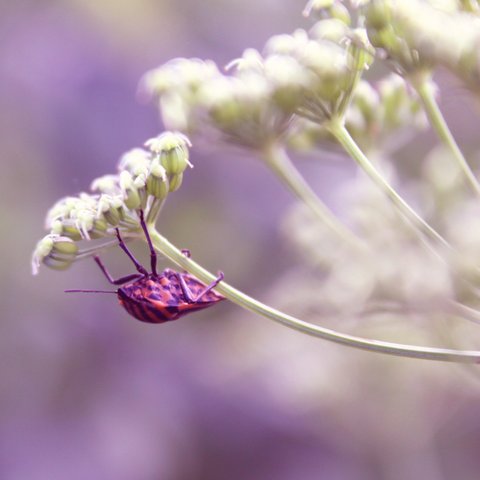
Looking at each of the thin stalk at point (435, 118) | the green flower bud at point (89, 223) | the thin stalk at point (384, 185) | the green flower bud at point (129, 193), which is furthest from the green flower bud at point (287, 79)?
the green flower bud at point (89, 223)

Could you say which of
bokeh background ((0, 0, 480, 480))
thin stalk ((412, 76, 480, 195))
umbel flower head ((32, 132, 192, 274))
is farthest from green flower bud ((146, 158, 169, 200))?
bokeh background ((0, 0, 480, 480))

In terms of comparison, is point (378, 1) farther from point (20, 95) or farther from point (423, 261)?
point (20, 95)

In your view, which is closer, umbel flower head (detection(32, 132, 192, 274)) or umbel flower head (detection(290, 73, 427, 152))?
umbel flower head (detection(32, 132, 192, 274))

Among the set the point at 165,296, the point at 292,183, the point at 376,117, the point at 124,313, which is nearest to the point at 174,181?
the point at 165,296

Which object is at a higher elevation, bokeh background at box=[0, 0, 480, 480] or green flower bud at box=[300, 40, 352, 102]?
bokeh background at box=[0, 0, 480, 480]

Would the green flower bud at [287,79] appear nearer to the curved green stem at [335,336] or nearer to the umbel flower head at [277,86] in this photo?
the umbel flower head at [277,86]

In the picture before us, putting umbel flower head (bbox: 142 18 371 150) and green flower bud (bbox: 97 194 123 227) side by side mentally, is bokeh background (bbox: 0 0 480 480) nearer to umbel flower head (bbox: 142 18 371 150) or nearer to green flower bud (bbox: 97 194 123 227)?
umbel flower head (bbox: 142 18 371 150)
